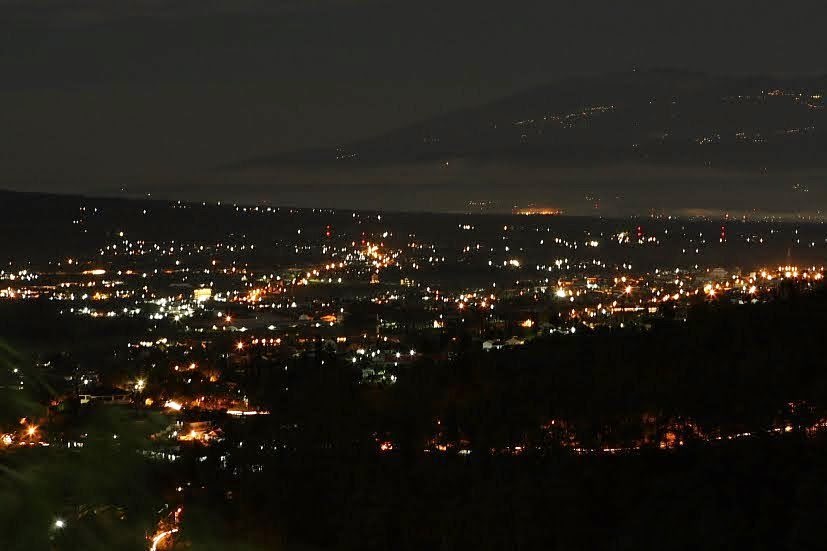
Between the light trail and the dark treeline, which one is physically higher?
the light trail

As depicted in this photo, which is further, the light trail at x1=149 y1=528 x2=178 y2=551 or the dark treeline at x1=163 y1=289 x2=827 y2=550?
the dark treeline at x1=163 y1=289 x2=827 y2=550

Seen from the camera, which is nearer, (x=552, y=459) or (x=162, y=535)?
(x=162, y=535)

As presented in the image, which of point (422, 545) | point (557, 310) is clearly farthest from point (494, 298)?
A: point (422, 545)

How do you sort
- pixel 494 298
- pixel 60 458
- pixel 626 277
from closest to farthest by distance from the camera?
pixel 60 458 → pixel 494 298 → pixel 626 277

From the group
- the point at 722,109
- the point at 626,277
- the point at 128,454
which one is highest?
the point at 722,109

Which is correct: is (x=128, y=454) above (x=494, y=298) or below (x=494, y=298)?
above

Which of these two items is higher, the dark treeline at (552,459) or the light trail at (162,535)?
the light trail at (162,535)

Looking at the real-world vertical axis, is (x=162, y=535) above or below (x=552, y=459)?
above

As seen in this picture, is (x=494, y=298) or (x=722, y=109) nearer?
(x=494, y=298)

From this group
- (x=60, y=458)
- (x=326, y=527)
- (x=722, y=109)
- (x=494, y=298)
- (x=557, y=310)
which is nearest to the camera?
(x=60, y=458)

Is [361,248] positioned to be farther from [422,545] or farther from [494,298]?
[422,545]

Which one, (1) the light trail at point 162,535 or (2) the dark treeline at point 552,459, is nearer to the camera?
(1) the light trail at point 162,535
